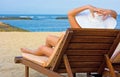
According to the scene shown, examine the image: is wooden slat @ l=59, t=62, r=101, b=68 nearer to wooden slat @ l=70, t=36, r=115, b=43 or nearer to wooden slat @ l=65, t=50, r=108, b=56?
wooden slat @ l=65, t=50, r=108, b=56

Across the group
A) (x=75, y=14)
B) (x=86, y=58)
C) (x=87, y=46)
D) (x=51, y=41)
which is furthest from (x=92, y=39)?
(x=51, y=41)

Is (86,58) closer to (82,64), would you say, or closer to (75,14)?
(82,64)

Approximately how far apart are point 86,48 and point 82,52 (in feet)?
0.20

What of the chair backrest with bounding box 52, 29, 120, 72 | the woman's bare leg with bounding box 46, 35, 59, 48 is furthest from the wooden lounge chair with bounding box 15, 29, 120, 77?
the woman's bare leg with bounding box 46, 35, 59, 48

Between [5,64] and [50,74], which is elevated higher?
[5,64]

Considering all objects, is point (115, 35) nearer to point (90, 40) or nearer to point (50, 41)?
point (90, 40)

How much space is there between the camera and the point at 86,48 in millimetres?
3980

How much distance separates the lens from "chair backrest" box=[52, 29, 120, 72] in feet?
12.6

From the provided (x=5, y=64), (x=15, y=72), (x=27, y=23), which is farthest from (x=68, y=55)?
(x=27, y=23)

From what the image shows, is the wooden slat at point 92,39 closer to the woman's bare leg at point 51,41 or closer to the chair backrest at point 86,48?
the chair backrest at point 86,48

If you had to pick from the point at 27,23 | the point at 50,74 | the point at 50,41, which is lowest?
the point at 50,74

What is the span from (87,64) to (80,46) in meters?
0.28

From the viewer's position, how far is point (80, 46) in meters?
3.94

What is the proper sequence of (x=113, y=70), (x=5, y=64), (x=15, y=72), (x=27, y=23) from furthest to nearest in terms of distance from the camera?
1. (x=27, y=23)
2. (x=5, y=64)
3. (x=15, y=72)
4. (x=113, y=70)
